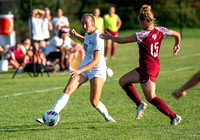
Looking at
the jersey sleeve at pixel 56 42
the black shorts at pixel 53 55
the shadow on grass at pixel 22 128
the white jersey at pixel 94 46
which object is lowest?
the black shorts at pixel 53 55

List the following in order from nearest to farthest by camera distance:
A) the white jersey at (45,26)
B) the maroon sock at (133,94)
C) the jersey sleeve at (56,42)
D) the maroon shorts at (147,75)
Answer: the maroon shorts at (147,75) < the maroon sock at (133,94) < the jersey sleeve at (56,42) < the white jersey at (45,26)

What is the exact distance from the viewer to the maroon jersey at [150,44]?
6008 millimetres

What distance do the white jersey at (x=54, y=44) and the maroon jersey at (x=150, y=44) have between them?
8.58m

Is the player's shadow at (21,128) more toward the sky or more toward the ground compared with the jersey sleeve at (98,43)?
more toward the ground

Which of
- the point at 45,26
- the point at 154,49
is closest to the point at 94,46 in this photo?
the point at 154,49

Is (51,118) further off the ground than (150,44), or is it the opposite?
(150,44)

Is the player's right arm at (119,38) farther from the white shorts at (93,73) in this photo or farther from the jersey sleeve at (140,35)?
the white shorts at (93,73)

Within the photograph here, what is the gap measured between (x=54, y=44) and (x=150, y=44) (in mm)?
8810

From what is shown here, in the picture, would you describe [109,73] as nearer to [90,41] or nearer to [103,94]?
[103,94]

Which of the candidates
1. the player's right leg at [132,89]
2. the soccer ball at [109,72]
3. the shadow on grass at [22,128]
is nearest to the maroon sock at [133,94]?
the player's right leg at [132,89]

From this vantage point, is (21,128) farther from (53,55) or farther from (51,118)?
(53,55)

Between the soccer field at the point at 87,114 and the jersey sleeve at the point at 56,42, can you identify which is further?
the jersey sleeve at the point at 56,42

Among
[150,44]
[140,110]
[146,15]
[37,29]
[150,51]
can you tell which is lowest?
[140,110]

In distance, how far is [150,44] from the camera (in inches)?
239
